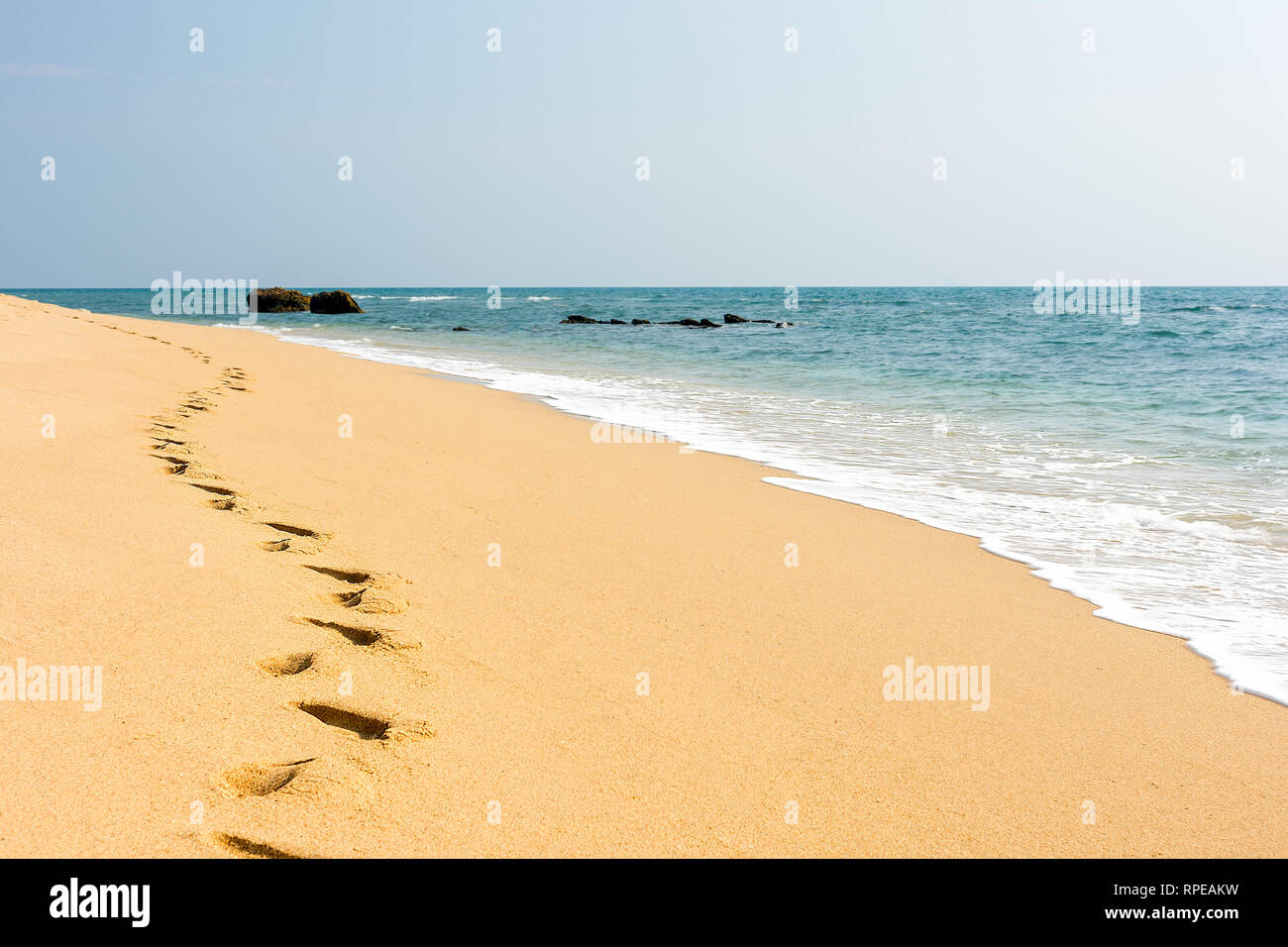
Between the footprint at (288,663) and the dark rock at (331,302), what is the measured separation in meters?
49.0

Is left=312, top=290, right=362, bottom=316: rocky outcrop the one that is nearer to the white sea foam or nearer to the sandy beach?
the white sea foam

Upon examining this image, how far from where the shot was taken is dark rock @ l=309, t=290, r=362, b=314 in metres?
47.9

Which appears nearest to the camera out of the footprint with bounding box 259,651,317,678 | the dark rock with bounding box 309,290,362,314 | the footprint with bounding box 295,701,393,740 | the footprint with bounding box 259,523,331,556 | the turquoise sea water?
the footprint with bounding box 295,701,393,740

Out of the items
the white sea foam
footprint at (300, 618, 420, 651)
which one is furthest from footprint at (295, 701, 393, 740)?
the white sea foam

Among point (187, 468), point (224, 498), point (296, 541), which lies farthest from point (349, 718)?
point (187, 468)

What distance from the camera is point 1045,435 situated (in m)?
10.1

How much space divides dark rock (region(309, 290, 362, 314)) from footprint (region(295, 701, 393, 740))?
162 ft

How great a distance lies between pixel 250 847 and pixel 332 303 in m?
50.5

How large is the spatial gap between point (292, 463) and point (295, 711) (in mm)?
3540

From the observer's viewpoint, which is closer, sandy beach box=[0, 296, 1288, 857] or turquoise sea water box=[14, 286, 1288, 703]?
sandy beach box=[0, 296, 1288, 857]

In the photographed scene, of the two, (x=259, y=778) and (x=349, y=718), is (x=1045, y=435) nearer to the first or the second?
(x=349, y=718)
